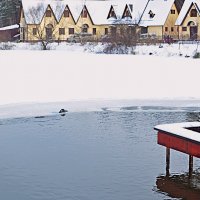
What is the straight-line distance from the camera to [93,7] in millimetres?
71438

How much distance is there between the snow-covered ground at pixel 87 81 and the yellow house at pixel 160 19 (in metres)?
24.9

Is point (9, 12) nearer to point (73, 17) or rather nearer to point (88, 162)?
point (73, 17)

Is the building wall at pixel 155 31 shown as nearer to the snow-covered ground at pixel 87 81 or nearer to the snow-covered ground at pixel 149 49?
the snow-covered ground at pixel 149 49

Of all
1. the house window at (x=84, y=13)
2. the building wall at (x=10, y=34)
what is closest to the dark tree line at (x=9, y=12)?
the building wall at (x=10, y=34)

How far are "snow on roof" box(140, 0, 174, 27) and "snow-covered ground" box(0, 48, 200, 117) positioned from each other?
82.4 ft

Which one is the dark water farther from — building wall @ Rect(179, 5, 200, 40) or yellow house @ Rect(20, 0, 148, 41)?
yellow house @ Rect(20, 0, 148, 41)

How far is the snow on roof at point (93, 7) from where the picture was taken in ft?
223

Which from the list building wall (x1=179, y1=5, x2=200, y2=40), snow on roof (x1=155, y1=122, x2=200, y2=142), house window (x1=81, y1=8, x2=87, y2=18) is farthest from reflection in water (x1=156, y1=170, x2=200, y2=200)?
house window (x1=81, y1=8, x2=87, y2=18)

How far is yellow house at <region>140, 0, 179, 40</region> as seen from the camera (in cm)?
6638

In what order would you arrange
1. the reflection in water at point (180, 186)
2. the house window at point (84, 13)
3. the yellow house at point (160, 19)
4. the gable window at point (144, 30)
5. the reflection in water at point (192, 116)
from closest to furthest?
the reflection in water at point (180, 186)
the reflection in water at point (192, 116)
the yellow house at point (160, 19)
the gable window at point (144, 30)
the house window at point (84, 13)

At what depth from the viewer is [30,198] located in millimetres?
11828

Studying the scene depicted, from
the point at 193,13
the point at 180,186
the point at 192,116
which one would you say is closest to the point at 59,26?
the point at 193,13

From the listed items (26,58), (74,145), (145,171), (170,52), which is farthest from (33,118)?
(170,52)

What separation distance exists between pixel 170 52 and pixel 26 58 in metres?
12.9
